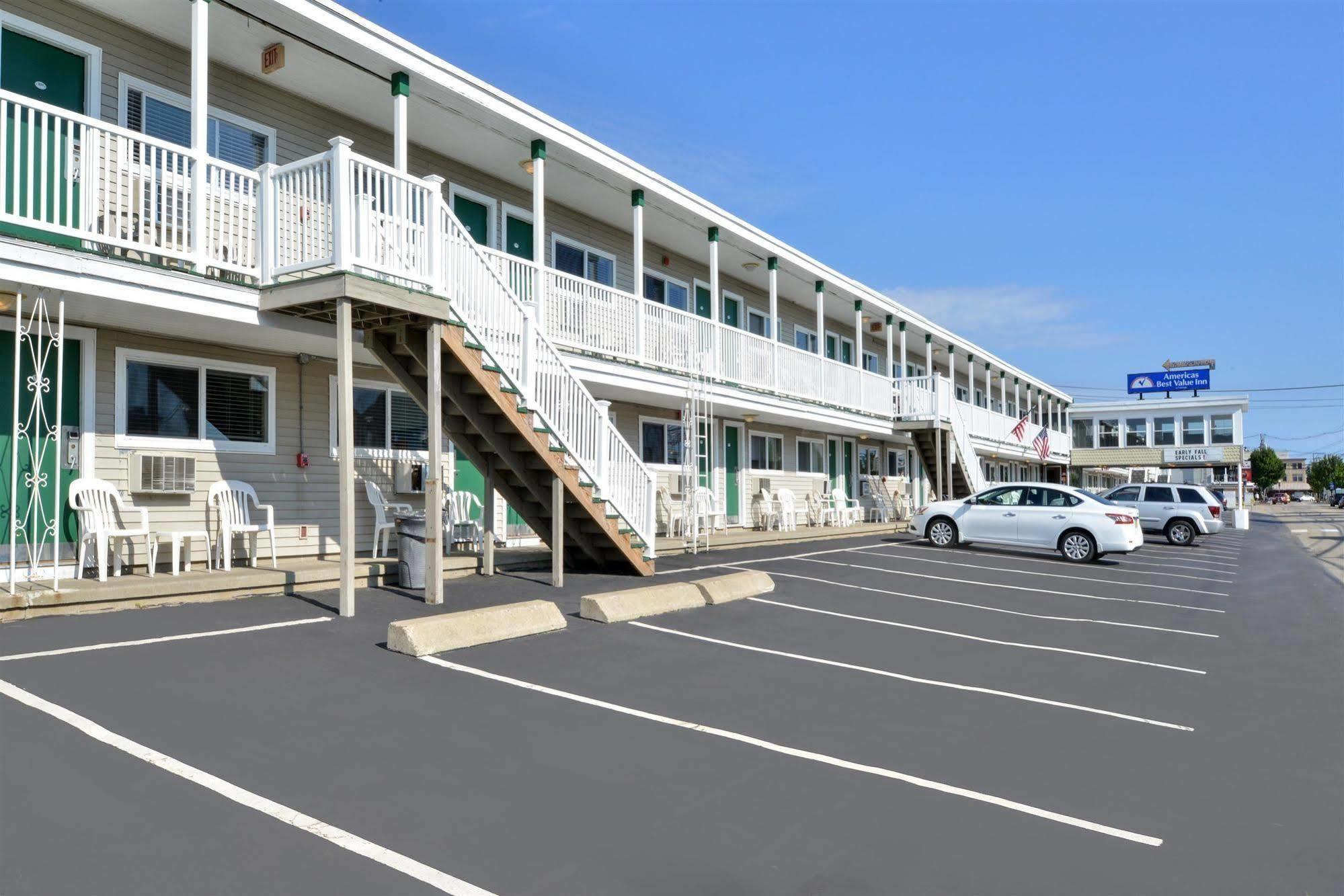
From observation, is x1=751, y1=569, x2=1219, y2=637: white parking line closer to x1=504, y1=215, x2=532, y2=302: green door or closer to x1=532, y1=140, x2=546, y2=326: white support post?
x1=532, y1=140, x2=546, y2=326: white support post

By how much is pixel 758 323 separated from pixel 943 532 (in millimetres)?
7327

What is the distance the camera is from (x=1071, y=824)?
4379 millimetres

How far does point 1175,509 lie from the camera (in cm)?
2556

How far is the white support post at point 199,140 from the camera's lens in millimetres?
8430

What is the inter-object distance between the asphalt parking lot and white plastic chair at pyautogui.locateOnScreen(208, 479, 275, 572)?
1441mm

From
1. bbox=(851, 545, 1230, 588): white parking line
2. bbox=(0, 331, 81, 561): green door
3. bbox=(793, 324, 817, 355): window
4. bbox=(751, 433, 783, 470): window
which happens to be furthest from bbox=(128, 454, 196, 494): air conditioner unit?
bbox=(793, 324, 817, 355): window

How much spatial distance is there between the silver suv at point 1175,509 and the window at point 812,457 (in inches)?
314

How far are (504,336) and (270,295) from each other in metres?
2.55

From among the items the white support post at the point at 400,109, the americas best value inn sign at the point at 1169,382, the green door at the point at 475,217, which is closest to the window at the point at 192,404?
the white support post at the point at 400,109

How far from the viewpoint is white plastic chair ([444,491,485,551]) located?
43.2ft

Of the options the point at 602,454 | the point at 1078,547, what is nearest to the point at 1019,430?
the point at 1078,547

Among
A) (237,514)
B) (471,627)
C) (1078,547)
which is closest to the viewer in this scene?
(471,627)

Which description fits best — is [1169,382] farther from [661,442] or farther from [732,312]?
[661,442]

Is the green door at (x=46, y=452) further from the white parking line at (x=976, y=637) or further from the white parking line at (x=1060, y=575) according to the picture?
the white parking line at (x=1060, y=575)
